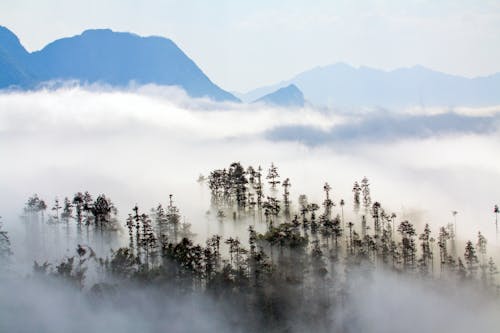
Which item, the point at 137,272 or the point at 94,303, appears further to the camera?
the point at 137,272

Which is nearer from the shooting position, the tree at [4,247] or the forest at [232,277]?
the forest at [232,277]

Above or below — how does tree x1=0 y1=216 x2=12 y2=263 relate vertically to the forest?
above

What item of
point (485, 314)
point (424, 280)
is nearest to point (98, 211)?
point (424, 280)

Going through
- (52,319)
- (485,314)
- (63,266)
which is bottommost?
(485,314)

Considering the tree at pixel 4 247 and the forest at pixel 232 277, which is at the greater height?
the tree at pixel 4 247

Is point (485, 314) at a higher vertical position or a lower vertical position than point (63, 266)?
lower

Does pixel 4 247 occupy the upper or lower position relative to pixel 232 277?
upper

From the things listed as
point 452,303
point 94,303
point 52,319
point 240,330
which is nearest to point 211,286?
point 240,330

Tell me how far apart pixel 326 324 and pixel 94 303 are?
5910 cm

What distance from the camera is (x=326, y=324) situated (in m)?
163

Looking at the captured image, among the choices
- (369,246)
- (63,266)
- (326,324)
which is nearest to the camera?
(63,266)

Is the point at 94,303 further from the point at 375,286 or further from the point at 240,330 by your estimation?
the point at 375,286

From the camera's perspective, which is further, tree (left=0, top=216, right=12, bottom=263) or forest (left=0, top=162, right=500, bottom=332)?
tree (left=0, top=216, right=12, bottom=263)

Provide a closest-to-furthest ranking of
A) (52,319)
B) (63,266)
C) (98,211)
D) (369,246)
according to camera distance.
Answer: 1. (52,319)
2. (63,266)
3. (98,211)
4. (369,246)
